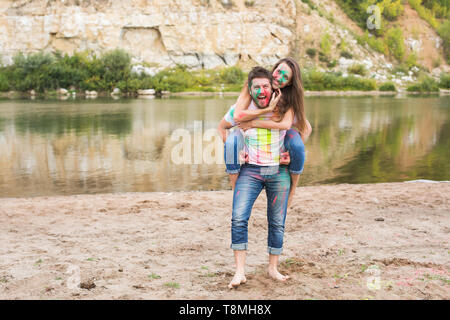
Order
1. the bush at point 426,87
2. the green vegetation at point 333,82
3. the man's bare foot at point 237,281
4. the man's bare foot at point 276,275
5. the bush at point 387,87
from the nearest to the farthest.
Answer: the man's bare foot at point 237,281
the man's bare foot at point 276,275
the green vegetation at point 333,82
the bush at point 387,87
the bush at point 426,87

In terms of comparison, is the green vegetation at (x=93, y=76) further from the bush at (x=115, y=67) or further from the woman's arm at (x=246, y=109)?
the woman's arm at (x=246, y=109)

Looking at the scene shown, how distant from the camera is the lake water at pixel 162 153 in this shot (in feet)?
39.4

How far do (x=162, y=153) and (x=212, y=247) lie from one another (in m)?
10.9

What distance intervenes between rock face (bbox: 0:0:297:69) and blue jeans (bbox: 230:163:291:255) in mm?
69473

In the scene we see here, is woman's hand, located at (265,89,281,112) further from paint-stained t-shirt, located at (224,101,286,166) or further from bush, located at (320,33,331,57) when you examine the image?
bush, located at (320,33,331,57)

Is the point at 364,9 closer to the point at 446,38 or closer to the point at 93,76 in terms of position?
the point at 446,38

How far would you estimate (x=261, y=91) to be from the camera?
4.04 metres

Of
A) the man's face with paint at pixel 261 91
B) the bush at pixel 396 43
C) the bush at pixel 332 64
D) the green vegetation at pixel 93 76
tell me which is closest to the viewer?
the man's face with paint at pixel 261 91

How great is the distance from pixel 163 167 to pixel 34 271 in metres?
9.29

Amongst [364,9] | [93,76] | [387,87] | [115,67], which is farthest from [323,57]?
[93,76]

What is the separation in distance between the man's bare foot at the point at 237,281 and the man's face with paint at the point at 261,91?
1.50 metres

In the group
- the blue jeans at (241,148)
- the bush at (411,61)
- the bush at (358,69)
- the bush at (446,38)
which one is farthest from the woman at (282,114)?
the bush at (446,38)

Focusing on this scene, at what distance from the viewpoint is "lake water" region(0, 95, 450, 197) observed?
39.4 feet

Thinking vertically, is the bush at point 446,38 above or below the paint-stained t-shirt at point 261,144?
above
